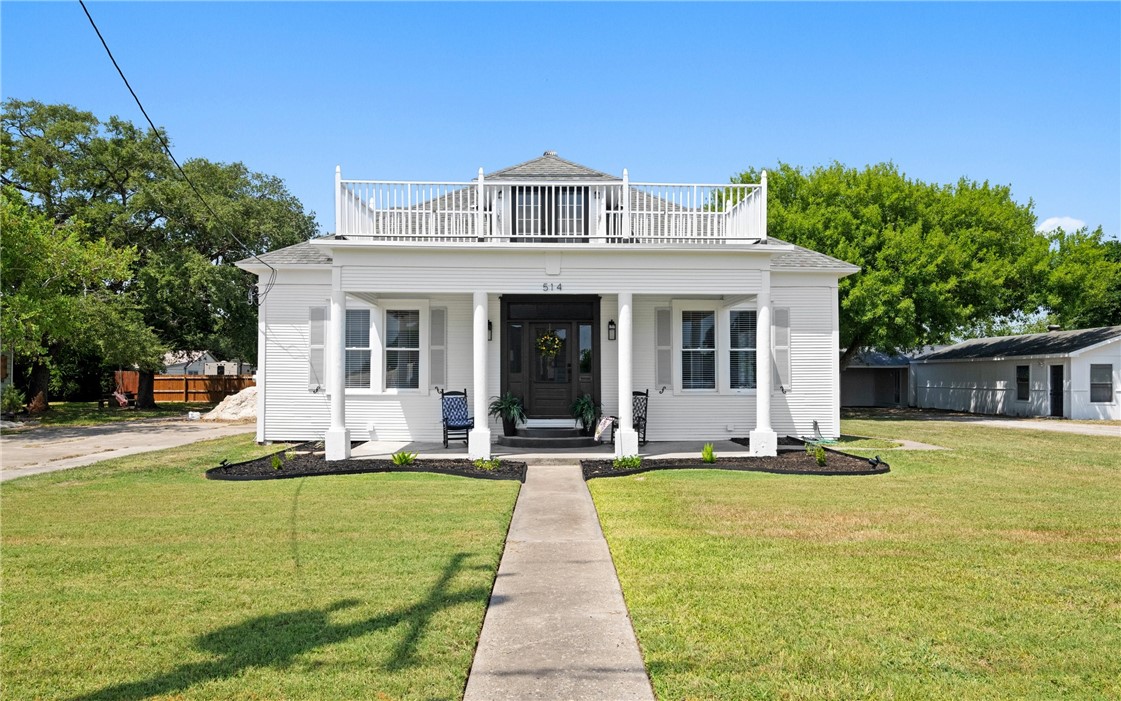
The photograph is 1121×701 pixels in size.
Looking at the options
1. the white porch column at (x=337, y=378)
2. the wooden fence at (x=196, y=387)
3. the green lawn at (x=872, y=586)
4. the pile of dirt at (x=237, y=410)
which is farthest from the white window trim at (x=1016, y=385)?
the wooden fence at (x=196, y=387)

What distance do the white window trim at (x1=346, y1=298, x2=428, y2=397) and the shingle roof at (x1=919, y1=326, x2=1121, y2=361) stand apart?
25221 mm

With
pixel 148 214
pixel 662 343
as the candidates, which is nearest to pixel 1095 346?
pixel 662 343

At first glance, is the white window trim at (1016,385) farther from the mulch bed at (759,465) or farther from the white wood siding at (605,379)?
the mulch bed at (759,465)

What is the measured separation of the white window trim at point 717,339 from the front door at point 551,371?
212 cm

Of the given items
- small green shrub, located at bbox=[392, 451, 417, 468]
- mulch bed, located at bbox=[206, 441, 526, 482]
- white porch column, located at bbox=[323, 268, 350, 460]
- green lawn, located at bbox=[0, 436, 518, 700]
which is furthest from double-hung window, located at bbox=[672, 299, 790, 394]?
green lawn, located at bbox=[0, 436, 518, 700]

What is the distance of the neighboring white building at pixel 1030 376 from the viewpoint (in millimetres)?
28016

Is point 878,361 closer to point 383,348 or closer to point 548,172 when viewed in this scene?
point 548,172

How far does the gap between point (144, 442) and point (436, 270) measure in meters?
9.14

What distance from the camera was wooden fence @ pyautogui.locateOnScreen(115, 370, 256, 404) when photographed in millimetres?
35219

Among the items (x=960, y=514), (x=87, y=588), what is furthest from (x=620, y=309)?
(x=87, y=588)

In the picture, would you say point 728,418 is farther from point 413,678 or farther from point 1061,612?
point 413,678

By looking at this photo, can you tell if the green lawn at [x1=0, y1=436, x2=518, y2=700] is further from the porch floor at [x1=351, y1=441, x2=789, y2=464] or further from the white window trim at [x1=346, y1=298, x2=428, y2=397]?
the white window trim at [x1=346, y1=298, x2=428, y2=397]

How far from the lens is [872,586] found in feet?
17.1

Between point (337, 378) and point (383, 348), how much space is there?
2.67 metres
